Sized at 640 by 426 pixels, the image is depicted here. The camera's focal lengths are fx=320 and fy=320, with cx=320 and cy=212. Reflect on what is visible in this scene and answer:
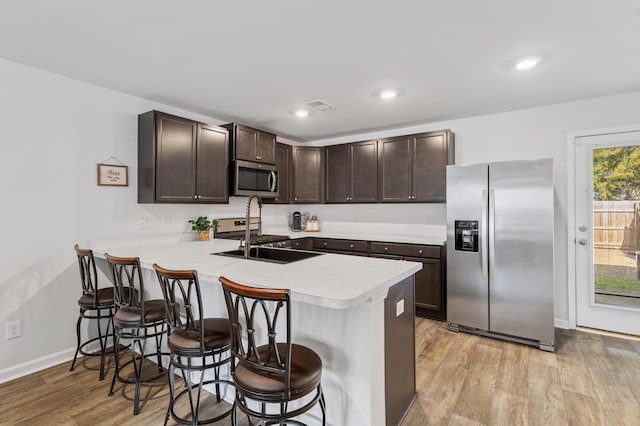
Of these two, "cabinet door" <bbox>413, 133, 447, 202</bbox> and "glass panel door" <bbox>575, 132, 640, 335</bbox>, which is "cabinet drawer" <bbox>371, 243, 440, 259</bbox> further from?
"glass panel door" <bbox>575, 132, 640, 335</bbox>

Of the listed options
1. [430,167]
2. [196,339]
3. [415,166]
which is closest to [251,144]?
[415,166]

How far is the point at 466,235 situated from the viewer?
3377 mm

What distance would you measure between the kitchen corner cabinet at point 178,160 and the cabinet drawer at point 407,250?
199 centimetres

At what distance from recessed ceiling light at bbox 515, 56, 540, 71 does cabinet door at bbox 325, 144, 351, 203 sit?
2.47m

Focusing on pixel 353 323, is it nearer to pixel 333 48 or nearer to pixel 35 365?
pixel 333 48

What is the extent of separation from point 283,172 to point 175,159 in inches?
69.1

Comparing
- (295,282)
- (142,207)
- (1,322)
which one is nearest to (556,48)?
(295,282)

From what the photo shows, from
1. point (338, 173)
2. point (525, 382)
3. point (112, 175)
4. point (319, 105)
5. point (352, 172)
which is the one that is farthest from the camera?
point (338, 173)

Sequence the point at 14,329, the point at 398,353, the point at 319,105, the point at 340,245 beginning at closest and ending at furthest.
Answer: the point at 398,353 < the point at 14,329 < the point at 319,105 < the point at 340,245

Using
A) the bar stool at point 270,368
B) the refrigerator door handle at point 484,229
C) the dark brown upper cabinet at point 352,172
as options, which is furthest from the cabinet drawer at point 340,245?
the bar stool at point 270,368

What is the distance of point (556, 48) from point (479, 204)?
1479 millimetres

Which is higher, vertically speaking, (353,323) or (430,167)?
(430,167)

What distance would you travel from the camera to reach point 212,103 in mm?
3471

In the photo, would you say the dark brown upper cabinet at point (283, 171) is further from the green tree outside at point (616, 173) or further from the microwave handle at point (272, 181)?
the green tree outside at point (616, 173)
